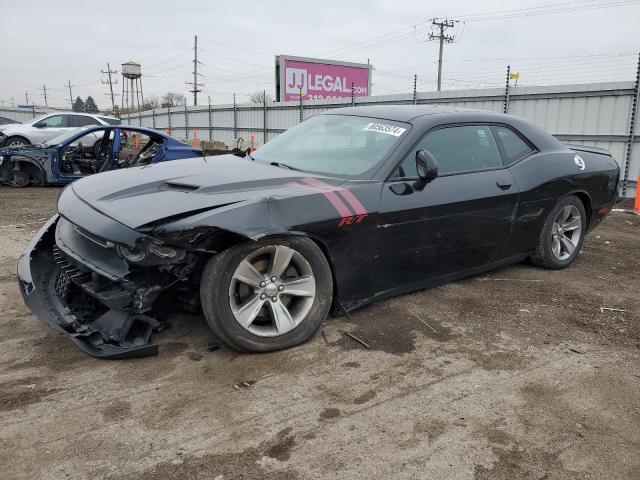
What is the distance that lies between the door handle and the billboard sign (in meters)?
18.1

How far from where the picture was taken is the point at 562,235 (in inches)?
202

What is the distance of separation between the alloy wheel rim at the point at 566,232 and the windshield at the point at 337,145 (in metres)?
2.10

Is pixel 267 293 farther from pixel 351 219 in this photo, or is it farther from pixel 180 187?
pixel 180 187

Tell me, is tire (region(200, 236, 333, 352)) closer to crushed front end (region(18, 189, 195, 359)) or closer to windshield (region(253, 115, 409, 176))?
crushed front end (region(18, 189, 195, 359))

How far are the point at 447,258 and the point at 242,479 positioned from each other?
95.7 inches

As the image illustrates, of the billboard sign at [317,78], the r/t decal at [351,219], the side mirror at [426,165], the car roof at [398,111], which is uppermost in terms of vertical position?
Result: the billboard sign at [317,78]

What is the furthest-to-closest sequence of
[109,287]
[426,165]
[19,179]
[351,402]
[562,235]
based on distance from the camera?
[19,179], [562,235], [426,165], [109,287], [351,402]

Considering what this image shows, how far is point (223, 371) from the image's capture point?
9.75ft

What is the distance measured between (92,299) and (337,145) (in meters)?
2.03

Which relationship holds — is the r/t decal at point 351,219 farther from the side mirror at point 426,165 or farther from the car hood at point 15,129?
the car hood at point 15,129

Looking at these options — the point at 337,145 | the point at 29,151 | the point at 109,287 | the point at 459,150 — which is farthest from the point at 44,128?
the point at 459,150

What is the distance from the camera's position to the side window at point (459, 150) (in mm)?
3777

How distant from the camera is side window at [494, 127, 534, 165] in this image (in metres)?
4.52

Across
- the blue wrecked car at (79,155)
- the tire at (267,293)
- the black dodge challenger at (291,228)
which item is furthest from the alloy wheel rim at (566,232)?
the blue wrecked car at (79,155)
